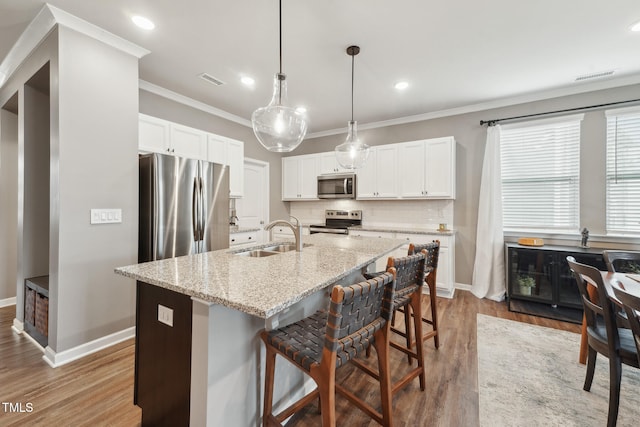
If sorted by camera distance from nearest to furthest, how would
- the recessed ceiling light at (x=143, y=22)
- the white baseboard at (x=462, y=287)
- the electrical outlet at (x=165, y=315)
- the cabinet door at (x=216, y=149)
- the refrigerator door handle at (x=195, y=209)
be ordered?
the electrical outlet at (x=165, y=315) → the recessed ceiling light at (x=143, y=22) → the refrigerator door handle at (x=195, y=209) → the cabinet door at (x=216, y=149) → the white baseboard at (x=462, y=287)

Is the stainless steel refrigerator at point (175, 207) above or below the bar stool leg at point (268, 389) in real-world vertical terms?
above

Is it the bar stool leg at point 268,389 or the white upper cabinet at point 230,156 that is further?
the white upper cabinet at point 230,156

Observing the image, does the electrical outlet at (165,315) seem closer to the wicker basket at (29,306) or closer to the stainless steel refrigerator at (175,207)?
the stainless steel refrigerator at (175,207)

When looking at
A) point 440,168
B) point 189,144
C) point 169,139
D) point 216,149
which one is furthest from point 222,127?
point 440,168

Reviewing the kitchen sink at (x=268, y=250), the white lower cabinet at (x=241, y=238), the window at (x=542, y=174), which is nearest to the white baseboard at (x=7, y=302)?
the white lower cabinet at (x=241, y=238)

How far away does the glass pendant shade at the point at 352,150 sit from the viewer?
290 cm

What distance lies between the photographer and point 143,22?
2309 mm

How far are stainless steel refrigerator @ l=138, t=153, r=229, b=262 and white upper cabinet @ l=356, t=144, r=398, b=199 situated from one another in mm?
2542

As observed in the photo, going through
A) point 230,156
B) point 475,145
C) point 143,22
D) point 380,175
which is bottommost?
point 380,175

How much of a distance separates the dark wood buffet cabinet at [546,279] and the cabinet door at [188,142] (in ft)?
13.9

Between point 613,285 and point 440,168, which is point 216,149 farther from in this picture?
point 613,285

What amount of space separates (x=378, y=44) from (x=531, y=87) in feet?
7.49

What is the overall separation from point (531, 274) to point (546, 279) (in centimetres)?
15

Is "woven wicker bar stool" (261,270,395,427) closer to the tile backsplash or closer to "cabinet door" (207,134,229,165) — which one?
"cabinet door" (207,134,229,165)
